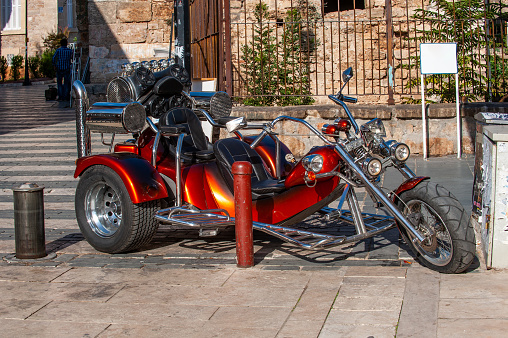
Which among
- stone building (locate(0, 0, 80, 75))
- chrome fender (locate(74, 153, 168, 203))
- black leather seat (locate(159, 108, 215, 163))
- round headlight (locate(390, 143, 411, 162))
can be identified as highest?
stone building (locate(0, 0, 80, 75))

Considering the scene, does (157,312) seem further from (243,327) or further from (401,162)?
(401,162)

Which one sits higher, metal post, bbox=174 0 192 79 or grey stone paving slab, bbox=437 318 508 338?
metal post, bbox=174 0 192 79

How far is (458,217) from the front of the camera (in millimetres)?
4598

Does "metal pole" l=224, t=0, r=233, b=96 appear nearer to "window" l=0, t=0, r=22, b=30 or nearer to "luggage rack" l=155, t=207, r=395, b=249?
"luggage rack" l=155, t=207, r=395, b=249

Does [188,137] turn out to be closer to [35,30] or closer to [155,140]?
[155,140]

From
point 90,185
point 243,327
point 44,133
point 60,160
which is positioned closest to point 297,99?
point 60,160

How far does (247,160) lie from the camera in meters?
5.72

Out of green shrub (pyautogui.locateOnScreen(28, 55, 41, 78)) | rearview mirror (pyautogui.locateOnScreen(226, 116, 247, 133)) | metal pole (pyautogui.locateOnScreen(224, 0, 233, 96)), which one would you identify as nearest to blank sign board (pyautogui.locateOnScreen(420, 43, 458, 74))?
metal pole (pyautogui.locateOnScreen(224, 0, 233, 96))

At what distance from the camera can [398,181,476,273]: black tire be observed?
15.1 ft

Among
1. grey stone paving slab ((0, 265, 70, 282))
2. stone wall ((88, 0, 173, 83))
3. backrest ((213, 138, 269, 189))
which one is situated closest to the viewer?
grey stone paving slab ((0, 265, 70, 282))

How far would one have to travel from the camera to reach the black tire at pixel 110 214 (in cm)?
551

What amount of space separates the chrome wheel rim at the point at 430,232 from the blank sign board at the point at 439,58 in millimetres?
5755

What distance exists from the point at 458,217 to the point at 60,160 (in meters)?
7.68

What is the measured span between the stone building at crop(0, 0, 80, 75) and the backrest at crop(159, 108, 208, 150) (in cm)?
3259
